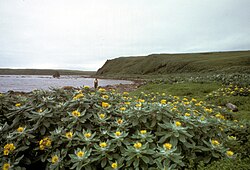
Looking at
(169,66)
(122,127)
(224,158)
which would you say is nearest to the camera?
(224,158)

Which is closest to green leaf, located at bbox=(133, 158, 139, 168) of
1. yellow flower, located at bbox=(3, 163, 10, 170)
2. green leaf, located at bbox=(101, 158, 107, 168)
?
green leaf, located at bbox=(101, 158, 107, 168)

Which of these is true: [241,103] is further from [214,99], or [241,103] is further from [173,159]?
[173,159]

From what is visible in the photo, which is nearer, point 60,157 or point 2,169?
point 2,169

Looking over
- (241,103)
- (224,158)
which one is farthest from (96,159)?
(241,103)

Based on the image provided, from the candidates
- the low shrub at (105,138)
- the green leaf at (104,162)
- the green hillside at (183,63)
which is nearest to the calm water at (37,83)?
the low shrub at (105,138)

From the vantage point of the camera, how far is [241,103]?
7.80 meters

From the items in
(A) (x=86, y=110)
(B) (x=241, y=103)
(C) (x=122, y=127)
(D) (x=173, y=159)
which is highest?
(A) (x=86, y=110)

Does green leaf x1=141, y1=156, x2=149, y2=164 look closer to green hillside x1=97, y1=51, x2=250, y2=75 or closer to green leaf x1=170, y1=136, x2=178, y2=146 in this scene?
green leaf x1=170, y1=136, x2=178, y2=146

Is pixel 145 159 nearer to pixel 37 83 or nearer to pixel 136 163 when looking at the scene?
pixel 136 163

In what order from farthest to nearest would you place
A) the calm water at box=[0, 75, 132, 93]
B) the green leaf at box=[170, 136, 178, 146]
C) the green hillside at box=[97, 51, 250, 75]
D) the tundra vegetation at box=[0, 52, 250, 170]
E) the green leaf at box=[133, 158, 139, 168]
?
the green hillside at box=[97, 51, 250, 75], the calm water at box=[0, 75, 132, 93], the green leaf at box=[170, 136, 178, 146], the tundra vegetation at box=[0, 52, 250, 170], the green leaf at box=[133, 158, 139, 168]

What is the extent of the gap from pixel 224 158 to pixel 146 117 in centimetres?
122

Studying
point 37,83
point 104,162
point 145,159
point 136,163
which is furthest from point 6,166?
point 37,83

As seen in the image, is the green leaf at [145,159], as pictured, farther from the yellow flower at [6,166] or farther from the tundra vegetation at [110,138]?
the yellow flower at [6,166]

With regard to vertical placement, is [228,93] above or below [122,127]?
below
